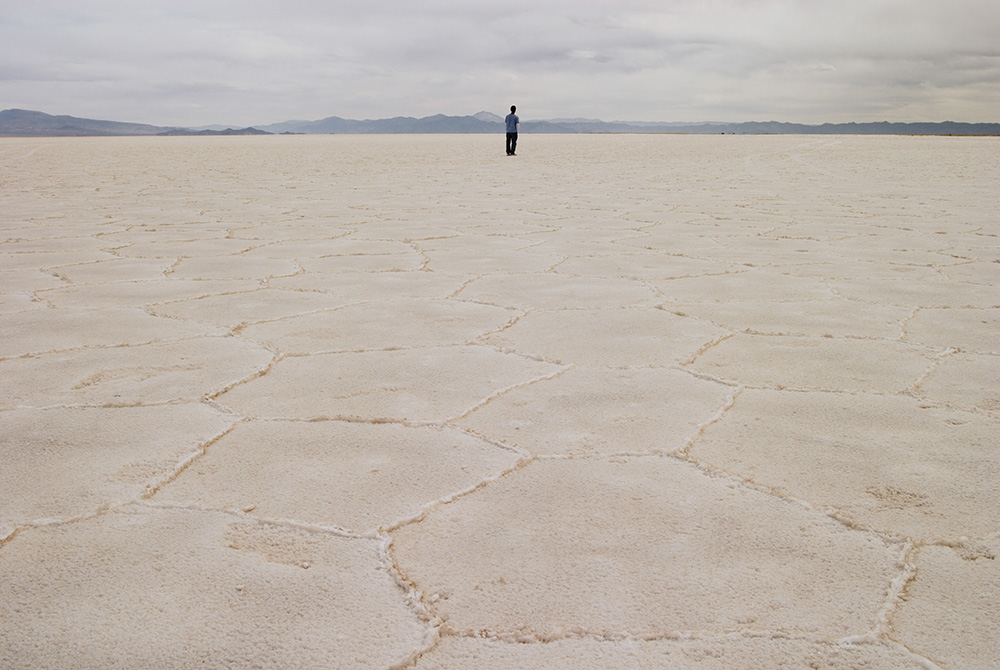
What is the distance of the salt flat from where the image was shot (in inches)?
33.8

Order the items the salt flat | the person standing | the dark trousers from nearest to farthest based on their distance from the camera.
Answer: the salt flat < the person standing < the dark trousers

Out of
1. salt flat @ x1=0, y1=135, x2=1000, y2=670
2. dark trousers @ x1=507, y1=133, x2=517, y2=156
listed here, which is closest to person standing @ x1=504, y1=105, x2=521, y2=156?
dark trousers @ x1=507, y1=133, x2=517, y2=156

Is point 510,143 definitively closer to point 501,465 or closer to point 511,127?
point 511,127

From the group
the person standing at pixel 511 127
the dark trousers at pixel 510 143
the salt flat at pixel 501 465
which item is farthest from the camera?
the dark trousers at pixel 510 143

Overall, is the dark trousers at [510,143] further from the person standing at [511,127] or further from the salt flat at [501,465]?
the salt flat at [501,465]

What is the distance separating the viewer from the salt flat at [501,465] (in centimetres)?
86

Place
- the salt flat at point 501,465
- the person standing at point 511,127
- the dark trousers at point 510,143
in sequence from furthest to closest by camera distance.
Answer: the dark trousers at point 510,143, the person standing at point 511,127, the salt flat at point 501,465

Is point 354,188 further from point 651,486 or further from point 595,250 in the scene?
point 651,486

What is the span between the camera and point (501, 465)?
1243 millimetres

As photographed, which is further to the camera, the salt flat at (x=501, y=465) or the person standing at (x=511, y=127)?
the person standing at (x=511, y=127)

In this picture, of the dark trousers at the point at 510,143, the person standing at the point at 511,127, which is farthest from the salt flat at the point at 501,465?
the dark trousers at the point at 510,143

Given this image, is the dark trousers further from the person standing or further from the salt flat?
the salt flat

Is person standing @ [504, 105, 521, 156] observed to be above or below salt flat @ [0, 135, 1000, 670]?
above

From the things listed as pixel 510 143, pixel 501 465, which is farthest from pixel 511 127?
pixel 501 465
